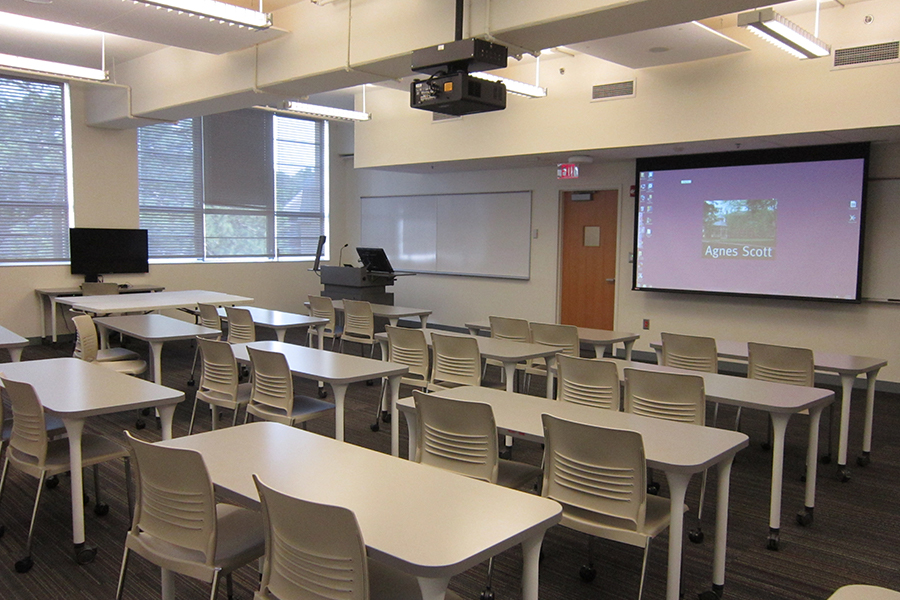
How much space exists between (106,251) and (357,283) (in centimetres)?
358

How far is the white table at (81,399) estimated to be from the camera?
3.08m

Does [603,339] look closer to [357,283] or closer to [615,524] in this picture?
[615,524]

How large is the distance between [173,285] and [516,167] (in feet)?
18.2

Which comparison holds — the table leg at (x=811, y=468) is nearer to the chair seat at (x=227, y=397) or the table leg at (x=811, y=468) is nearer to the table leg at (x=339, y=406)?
the table leg at (x=339, y=406)

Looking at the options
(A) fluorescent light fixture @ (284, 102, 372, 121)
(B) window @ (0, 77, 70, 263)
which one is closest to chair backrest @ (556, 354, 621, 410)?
(A) fluorescent light fixture @ (284, 102, 372, 121)

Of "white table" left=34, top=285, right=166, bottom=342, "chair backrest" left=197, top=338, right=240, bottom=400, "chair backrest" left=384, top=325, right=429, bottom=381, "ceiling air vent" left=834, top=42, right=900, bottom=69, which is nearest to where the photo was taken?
"chair backrest" left=197, top=338, right=240, bottom=400

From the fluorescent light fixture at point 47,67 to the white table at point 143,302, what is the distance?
232cm

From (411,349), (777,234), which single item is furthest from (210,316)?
(777,234)

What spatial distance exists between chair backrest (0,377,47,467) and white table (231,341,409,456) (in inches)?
52.5

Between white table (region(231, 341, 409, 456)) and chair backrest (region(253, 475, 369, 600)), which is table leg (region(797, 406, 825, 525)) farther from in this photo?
chair backrest (region(253, 475, 369, 600))

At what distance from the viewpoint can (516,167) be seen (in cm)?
967

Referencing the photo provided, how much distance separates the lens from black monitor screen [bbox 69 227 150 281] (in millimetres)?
9164

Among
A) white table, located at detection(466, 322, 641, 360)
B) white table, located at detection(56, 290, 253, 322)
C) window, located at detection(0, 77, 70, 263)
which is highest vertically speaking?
window, located at detection(0, 77, 70, 263)

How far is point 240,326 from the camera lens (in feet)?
20.4
